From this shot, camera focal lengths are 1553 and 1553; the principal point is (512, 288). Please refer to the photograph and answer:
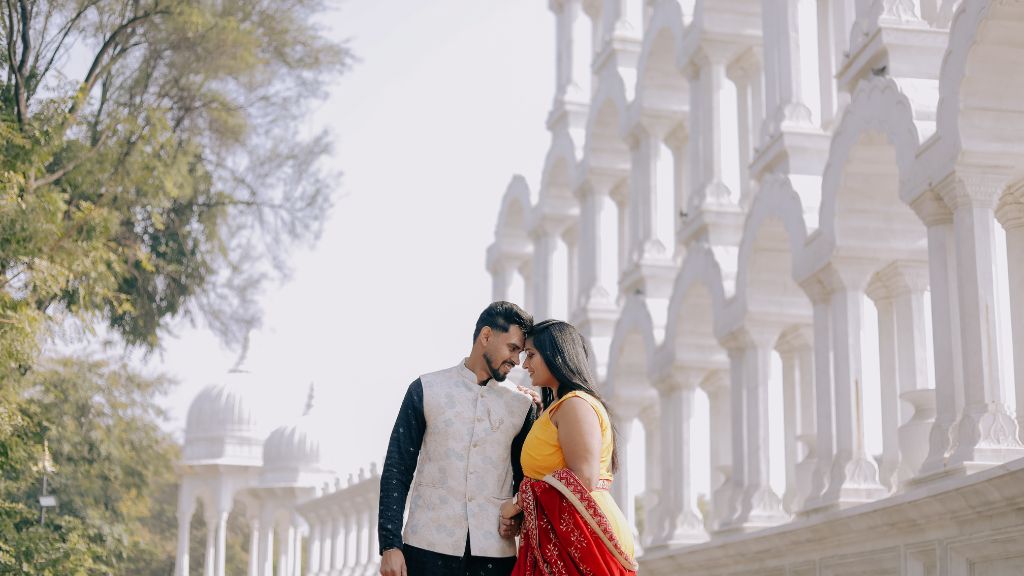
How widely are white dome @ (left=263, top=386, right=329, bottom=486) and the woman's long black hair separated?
44693 mm

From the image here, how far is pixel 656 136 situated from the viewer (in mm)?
24906

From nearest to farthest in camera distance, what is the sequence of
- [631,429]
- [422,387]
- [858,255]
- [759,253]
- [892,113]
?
1. [422,387]
2. [892,113]
3. [858,255]
4. [759,253]
5. [631,429]

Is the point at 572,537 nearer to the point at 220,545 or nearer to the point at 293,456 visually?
the point at 293,456

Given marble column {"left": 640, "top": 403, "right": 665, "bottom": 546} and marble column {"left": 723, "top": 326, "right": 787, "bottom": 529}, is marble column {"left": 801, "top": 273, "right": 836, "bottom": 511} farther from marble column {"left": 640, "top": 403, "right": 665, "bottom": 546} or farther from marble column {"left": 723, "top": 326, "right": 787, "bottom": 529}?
marble column {"left": 640, "top": 403, "right": 665, "bottom": 546}

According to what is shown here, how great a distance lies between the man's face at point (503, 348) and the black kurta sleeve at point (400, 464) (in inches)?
14.6

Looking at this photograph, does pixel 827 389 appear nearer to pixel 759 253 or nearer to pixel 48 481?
pixel 759 253

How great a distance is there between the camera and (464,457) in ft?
23.8

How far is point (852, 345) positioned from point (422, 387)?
9494mm

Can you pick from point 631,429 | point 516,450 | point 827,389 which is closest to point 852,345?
point 827,389

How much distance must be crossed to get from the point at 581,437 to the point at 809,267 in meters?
10.4

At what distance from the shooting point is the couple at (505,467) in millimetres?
6777

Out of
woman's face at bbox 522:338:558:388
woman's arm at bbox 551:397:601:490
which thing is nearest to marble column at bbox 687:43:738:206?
woman's face at bbox 522:338:558:388

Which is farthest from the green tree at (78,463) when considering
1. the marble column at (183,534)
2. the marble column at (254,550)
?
the marble column at (254,550)

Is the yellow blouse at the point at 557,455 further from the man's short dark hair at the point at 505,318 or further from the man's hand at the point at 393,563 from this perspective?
the man's hand at the point at 393,563
